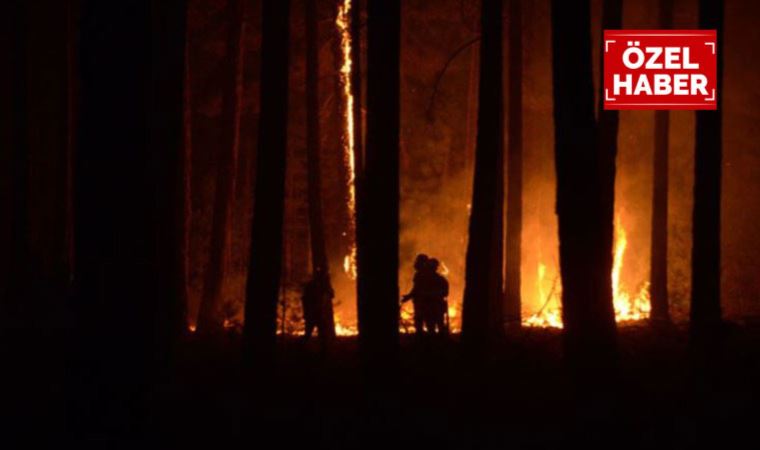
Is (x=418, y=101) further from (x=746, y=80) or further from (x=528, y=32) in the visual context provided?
(x=746, y=80)

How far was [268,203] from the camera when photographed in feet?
49.0

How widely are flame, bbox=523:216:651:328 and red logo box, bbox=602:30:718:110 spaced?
32.6 feet

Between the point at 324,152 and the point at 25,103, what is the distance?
35.2ft

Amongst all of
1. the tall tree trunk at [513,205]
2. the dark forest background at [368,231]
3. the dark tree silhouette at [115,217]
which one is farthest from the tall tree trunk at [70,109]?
the dark tree silhouette at [115,217]

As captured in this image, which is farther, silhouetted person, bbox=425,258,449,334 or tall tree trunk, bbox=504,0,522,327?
tall tree trunk, bbox=504,0,522,327

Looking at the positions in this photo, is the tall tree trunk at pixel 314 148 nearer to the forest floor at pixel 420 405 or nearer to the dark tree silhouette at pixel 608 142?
the forest floor at pixel 420 405

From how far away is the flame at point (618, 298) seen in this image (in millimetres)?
28438

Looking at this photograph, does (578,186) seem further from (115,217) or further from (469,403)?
(115,217)

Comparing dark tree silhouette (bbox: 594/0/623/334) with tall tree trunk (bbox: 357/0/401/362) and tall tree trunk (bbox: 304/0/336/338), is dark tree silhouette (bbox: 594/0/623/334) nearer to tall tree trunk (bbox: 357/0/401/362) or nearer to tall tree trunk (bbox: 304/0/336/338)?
tall tree trunk (bbox: 357/0/401/362)

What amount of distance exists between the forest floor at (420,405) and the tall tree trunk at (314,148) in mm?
4997

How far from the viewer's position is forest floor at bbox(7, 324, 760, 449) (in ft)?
34.3

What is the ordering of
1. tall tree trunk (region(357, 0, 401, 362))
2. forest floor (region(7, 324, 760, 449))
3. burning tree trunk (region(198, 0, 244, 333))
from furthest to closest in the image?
burning tree trunk (region(198, 0, 244, 333)) → tall tree trunk (region(357, 0, 401, 362)) → forest floor (region(7, 324, 760, 449))

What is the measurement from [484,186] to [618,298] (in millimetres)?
15315

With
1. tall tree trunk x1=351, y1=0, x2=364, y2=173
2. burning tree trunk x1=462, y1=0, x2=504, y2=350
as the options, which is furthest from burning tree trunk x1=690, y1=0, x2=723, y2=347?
tall tree trunk x1=351, y1=0, x2=364, y2=173
